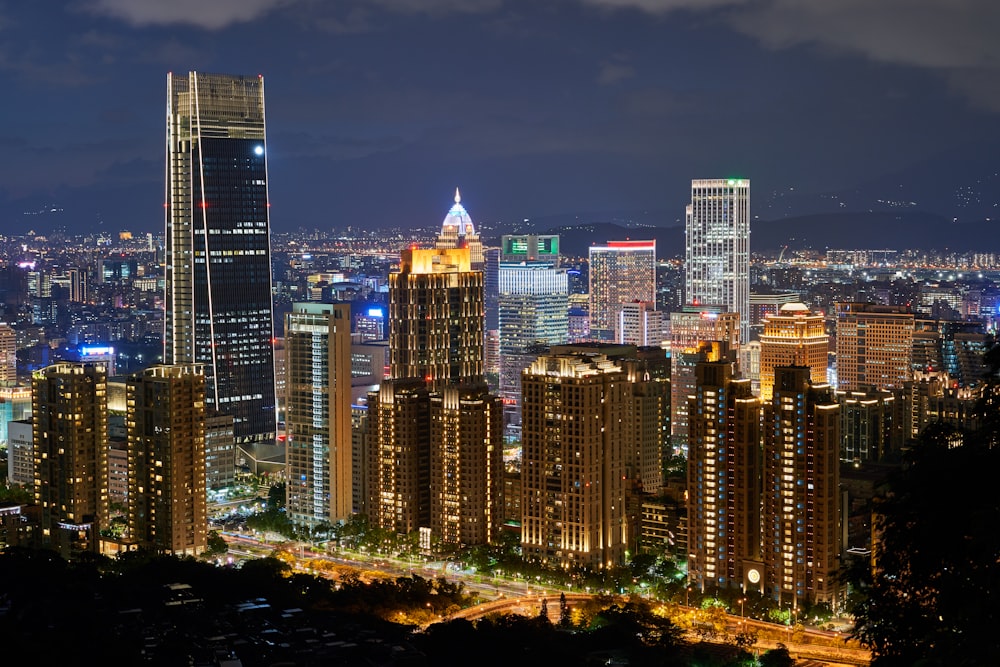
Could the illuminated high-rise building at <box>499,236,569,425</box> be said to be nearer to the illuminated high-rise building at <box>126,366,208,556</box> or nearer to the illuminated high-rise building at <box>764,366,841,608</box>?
the illuminated high-rise building at <box>126,366,208,556</box>

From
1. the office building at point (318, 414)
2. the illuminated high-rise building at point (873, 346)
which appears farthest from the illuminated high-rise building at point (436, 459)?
the illuminated high-rise building at point (873, 346)

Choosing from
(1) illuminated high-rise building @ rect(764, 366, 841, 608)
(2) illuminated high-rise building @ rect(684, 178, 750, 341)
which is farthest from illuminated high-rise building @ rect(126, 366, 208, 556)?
(2) illuminated high-rise building @ rect(684, 178, 750, 341)

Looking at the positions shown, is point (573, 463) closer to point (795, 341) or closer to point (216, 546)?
point (216, 546)

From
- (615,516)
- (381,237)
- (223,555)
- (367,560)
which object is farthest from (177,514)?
(381,237)

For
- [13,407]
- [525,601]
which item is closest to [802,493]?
[525,601]

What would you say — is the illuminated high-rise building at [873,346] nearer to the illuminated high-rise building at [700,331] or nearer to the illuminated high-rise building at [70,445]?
the illuminated high-rise building at [700,331]

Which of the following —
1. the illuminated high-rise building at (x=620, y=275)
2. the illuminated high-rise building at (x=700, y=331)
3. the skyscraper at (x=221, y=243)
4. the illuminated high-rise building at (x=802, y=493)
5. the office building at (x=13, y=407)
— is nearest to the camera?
the illuminated high-rise building at (x=802, y=493)

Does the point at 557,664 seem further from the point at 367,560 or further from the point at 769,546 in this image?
the point at 367,560
